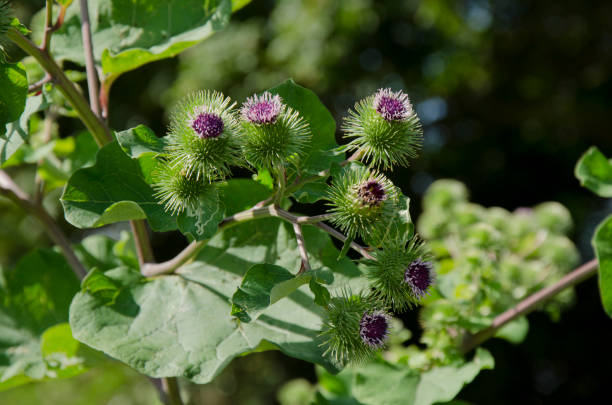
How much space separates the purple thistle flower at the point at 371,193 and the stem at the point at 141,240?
1.72 ft

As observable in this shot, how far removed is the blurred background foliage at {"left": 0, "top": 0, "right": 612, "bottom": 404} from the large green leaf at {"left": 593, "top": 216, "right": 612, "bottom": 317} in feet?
15.8

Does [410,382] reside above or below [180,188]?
below

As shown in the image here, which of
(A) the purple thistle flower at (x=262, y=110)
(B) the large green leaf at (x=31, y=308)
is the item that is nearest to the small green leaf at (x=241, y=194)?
(A) the purple thistle flower at (x=262, y=110)

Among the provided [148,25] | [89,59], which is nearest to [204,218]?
[89,59]

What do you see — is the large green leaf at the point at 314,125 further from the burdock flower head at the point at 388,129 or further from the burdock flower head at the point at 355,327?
the burdock flower head at the point at 355,327

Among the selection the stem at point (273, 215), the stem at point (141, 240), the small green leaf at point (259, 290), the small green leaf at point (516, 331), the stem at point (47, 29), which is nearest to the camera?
the small green leaf at point (259, 290)

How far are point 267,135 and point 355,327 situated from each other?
0.37 m

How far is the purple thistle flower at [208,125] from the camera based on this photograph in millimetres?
992

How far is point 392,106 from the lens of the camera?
110 centimetres

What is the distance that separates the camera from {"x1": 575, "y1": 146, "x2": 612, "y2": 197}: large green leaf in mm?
1509

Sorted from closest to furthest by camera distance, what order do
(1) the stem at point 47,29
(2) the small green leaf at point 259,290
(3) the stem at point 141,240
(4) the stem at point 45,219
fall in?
(2) the small green leaf at point 259,290
(1) the stem at point 47,29
(3) the stem at point 141,240
(4) the stem at point 45,219

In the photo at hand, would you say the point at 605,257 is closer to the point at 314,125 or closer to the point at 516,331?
the point at 516,331

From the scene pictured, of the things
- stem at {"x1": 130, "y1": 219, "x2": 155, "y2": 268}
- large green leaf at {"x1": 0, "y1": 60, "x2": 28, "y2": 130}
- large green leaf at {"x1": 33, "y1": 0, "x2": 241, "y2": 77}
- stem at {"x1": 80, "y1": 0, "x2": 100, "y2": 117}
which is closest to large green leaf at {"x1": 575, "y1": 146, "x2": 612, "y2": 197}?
large green leaf at {"x1": 33, "y1": 0, "x2": 241, "y2": 77}

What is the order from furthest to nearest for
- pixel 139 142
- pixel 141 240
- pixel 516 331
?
pixel 516 331, pixel 141 240, pixel 139 142
